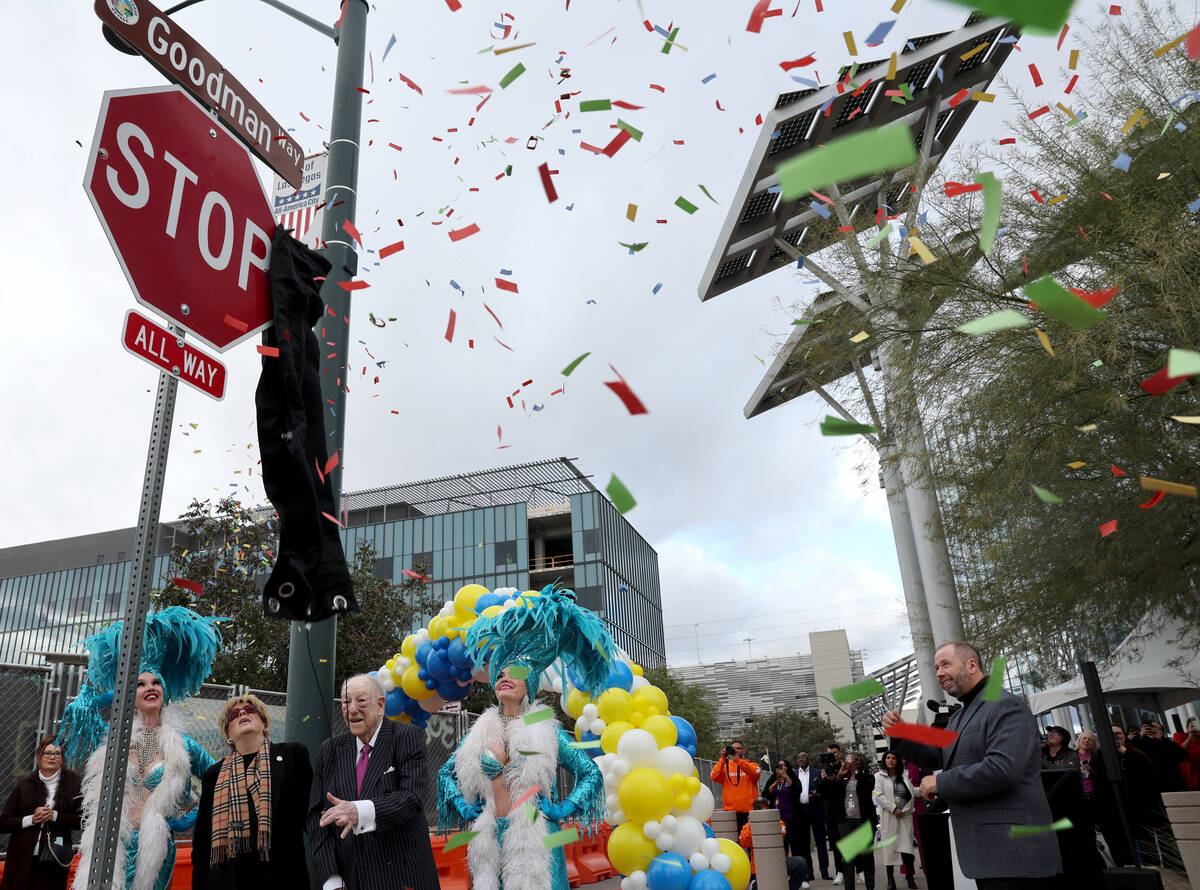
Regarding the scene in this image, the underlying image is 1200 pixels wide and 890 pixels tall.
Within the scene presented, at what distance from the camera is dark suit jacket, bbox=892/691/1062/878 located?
11.8 feet

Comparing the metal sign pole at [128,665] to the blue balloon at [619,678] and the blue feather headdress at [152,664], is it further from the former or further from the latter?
the blue balloon at [619,678]

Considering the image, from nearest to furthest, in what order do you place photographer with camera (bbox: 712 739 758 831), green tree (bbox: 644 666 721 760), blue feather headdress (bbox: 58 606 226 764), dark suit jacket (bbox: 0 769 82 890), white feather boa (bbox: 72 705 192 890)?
white feather boa (bbox: 72 705 192 890)
blue feather headdress (bbox: 58 606 226 764)
dark suit jacket (bbox: 0 769 82 890)
photographer with camera (bbox: 712 739 758 831)
green tree (bbox: 644 666 721 760)

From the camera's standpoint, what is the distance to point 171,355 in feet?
6.94

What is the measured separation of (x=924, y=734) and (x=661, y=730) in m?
3.02

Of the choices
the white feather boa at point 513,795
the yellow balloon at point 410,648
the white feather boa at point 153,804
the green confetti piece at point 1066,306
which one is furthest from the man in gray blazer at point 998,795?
the yellow balloon at point 410,648

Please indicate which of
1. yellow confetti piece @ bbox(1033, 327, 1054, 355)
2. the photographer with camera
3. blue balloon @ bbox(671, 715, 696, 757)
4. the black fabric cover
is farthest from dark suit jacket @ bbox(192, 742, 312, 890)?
the photographer with camera

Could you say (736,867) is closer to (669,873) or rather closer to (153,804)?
(669,873)

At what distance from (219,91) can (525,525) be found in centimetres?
5668

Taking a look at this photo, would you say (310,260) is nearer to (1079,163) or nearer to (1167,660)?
(1079,163)

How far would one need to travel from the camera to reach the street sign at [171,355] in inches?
78.6

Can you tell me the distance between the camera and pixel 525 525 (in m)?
58.9

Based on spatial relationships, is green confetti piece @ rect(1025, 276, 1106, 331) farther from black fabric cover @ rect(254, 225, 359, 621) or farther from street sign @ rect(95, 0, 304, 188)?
street sign @ rect(95, 0, 304, 188)

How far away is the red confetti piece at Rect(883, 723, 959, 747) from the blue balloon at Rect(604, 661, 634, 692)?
3167 millimetres

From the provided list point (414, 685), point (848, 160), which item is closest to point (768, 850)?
point (414, 685)
